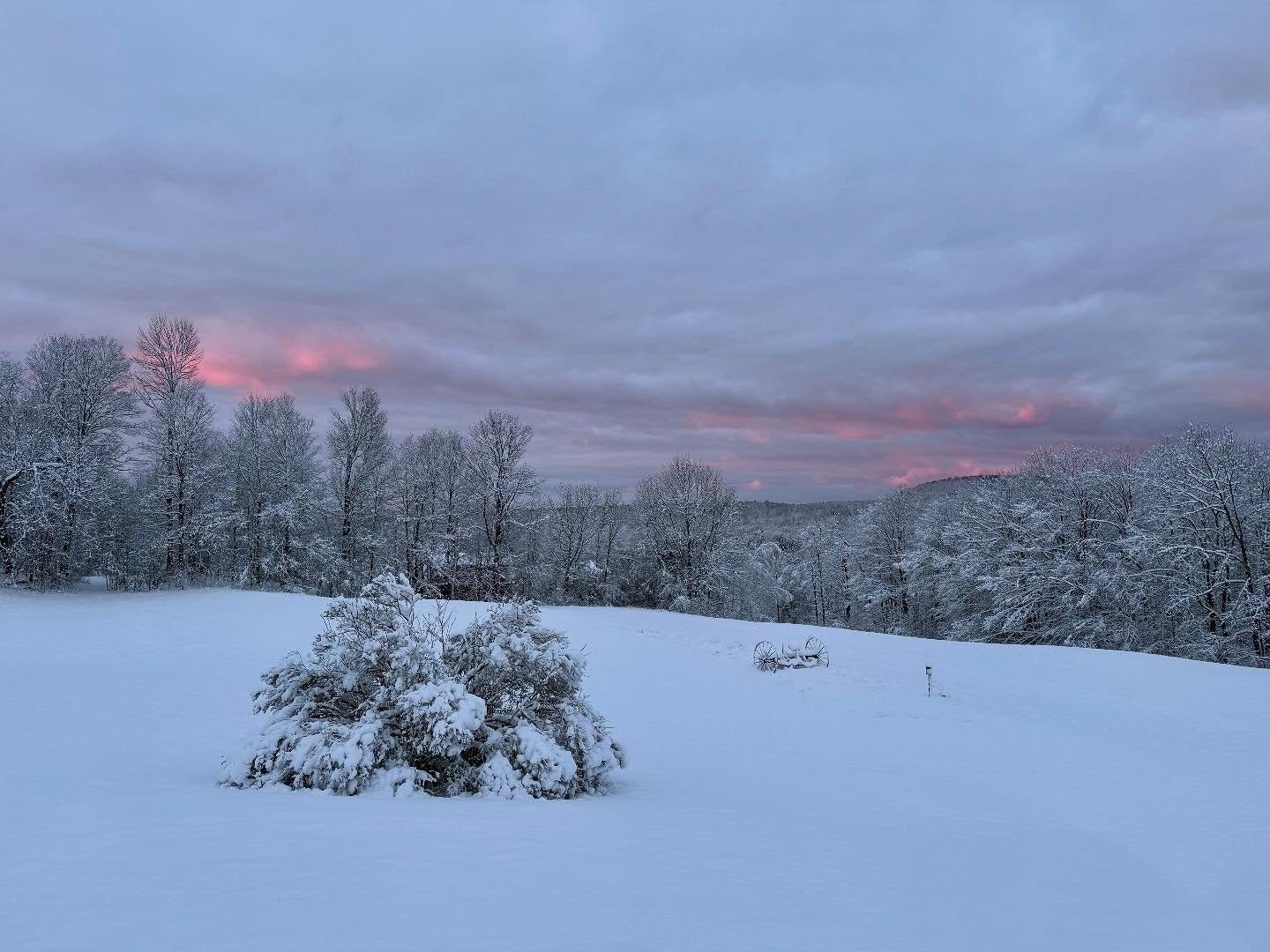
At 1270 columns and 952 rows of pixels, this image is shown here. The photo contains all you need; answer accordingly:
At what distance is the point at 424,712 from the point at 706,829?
349cm

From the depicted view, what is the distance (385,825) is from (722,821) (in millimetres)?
3500

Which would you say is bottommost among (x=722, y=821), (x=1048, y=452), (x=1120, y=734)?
(x=1120, y=734)

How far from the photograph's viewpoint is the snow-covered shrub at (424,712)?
7953mm

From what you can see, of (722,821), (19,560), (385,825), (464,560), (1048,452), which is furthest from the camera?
(1048,452)

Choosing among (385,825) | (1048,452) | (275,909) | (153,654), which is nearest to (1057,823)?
(385,825)

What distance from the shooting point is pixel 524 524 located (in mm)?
37312

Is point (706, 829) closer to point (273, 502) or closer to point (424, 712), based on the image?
point (424, 712)

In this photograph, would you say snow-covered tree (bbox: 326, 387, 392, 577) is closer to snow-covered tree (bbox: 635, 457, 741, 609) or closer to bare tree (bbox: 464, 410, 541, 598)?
bare tree (bbox: 464, 410, 541, 598)

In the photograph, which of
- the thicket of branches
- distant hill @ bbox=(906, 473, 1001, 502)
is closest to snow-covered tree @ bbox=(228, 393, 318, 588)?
the thicket of branches

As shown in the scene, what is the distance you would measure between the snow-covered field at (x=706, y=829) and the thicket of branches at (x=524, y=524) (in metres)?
12.9

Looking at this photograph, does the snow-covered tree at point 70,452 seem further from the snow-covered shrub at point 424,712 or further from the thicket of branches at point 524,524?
the snow-covered shrub at point 424,712

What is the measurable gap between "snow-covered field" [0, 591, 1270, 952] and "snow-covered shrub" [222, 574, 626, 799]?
540 millimetres

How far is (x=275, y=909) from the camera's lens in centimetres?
398

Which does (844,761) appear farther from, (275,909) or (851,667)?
(275,909)
